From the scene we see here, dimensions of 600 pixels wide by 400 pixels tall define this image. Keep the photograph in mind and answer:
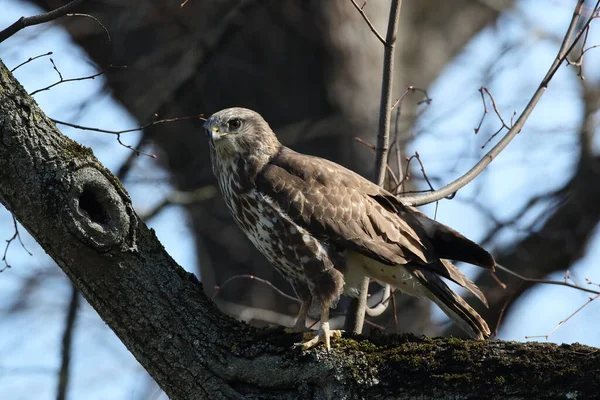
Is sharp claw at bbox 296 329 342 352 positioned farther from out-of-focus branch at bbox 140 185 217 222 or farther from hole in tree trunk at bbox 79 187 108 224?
out-of-focus branch at bbox 140 185 217 222

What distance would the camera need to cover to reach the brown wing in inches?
159

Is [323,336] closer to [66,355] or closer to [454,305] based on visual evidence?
[454,305]

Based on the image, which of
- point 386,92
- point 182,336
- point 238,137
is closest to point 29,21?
point 182,336

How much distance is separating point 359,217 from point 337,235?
0.56 feet

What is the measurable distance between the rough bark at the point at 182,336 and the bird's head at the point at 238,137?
1214mm

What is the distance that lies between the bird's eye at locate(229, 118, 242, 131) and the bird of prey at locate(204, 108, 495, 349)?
0.73 feet

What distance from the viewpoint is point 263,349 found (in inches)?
132

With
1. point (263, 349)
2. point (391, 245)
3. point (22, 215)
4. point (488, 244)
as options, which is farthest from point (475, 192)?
point (22, 215)

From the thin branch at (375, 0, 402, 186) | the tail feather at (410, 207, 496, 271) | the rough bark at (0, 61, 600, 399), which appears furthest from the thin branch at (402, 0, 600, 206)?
the rough bark at (0, 61, 600, 399)

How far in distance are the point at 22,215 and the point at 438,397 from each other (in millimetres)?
1684

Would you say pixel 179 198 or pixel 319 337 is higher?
pixel 179 198

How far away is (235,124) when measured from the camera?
4605mm

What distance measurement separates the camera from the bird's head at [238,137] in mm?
4473

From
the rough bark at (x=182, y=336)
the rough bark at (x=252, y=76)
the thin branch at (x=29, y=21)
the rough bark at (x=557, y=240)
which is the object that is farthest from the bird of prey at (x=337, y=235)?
the rough bark at (x=557, y=240)
